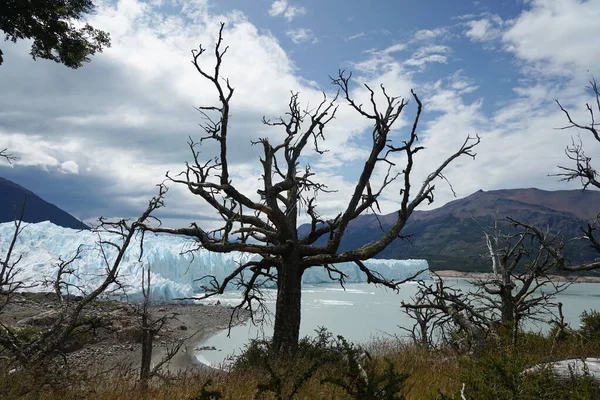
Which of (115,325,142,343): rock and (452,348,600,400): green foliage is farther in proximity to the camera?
(115,325,142,343): rock

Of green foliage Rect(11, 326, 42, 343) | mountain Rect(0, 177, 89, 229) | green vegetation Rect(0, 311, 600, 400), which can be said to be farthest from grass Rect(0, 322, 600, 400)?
mountain Rect(0, 177, 89, 229)

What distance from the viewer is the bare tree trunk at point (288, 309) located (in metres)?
9.34

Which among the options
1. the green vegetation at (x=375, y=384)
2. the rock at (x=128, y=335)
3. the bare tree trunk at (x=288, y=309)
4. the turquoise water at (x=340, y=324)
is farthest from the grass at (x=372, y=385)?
the rock at (x=128, y=335)

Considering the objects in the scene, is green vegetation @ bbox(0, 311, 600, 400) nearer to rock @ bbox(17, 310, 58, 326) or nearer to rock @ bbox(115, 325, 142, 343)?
rock @ bbox(115, 325, 142, 343)

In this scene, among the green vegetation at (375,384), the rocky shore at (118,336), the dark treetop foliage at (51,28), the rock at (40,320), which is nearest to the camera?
the green vegetation at (375,384)

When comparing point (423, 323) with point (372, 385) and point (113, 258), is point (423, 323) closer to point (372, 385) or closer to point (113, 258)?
point (372, 385)

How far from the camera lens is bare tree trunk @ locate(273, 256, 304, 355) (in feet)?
30.6

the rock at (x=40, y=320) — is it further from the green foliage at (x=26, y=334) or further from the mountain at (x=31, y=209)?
the mountain at (x=31, y=209)

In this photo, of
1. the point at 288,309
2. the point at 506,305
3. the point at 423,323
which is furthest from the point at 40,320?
the point at 506,305

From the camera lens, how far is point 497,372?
4035mm

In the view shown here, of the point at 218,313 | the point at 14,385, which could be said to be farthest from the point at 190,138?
the point at 218,313

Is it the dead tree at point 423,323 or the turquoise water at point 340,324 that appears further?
the turquoise water at point 340,324

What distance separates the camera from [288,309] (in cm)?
954

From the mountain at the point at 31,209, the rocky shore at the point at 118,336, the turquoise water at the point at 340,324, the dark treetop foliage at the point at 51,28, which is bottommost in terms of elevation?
the turquoise water at the point at 340,324
